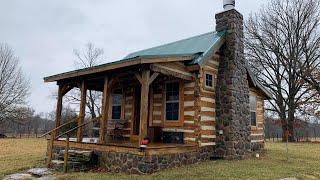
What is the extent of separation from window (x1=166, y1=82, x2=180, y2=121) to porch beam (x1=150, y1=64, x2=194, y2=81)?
3.39 ft

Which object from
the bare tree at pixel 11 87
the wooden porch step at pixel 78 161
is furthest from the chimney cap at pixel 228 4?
the bare tree at pixel 11 87

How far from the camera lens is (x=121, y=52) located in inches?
1981

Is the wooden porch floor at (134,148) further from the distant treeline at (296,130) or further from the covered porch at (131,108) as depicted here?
the distant treeline at (296,130)

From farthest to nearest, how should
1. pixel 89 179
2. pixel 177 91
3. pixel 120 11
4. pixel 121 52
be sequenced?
pixel 121 52 → pixel 120 11 → pixel 177 91 → pixel 89 179

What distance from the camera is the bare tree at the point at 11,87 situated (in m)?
35.7

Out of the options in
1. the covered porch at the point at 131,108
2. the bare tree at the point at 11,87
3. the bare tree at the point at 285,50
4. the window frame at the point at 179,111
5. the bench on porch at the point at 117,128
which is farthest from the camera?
the bare tree at the point at 11,87

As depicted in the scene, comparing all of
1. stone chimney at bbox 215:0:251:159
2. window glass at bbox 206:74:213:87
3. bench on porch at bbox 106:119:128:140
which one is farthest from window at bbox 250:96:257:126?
bench on porch at bbox 106:119:128:140

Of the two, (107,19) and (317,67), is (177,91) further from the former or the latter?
(317,67)

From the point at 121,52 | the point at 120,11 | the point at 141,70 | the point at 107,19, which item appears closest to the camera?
the point at 141,70

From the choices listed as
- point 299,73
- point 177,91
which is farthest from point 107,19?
point 299,73

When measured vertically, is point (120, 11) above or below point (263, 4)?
below

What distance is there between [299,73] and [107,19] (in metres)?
18.5

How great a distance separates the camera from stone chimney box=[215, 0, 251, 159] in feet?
42.5

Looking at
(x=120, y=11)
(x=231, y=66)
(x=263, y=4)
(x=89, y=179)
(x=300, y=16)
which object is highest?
(x=263, y=4)
